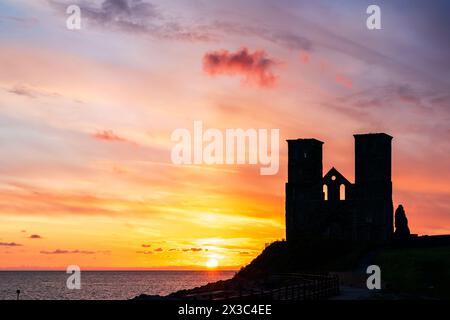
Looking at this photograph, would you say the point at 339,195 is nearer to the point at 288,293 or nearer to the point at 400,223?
the point at 400,223

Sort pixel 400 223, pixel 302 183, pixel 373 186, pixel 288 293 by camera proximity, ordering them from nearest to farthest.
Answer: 1. pixel 288 293
2. pixel 400 223
3. pixel 373 186
4. pixel 302 183

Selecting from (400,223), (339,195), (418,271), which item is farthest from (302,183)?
(418,271)

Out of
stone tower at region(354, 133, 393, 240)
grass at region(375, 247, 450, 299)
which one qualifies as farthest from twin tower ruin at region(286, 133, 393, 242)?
grass at region(375, 247, 450, 299)

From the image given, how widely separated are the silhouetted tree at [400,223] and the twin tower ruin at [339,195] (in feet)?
4.17

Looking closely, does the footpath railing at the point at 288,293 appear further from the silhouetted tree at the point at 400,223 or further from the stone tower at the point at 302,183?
the stone tower at the point at 302,183

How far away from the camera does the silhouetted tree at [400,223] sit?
316 ft

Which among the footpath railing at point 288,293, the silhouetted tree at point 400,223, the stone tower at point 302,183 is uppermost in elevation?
the stone tower at point 302,183

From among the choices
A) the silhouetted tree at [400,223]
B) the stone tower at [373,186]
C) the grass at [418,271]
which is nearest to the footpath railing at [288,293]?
the grass at [418,271]

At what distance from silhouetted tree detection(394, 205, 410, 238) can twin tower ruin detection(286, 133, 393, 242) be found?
1.27m

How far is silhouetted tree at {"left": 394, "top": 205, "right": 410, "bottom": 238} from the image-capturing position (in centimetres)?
9644

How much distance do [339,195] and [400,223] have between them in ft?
28.5

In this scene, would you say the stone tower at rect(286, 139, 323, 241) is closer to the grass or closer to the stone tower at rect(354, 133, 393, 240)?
the stone tower at rect(354, 133, 393, 240)

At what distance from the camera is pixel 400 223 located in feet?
318
